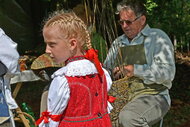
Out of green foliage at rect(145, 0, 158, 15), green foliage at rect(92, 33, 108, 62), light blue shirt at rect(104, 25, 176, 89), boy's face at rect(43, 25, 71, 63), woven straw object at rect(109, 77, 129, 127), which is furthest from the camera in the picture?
green foliage at rect(145, 0, 158, 15)

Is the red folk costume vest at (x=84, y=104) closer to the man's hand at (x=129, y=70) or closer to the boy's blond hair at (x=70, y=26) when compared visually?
the boy's blond hair at (x=70, y=26)

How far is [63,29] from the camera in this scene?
2064 mm

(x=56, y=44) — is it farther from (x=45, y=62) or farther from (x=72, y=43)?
(x=45, y=62)

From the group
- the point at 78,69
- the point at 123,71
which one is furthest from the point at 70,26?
the point at 123,71

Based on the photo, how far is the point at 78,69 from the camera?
209 cm

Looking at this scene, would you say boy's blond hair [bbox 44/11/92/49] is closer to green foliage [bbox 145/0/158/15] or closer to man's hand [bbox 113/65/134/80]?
man's hand [bbox 113/65/134/80]

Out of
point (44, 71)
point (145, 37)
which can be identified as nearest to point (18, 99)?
point (44, 71)

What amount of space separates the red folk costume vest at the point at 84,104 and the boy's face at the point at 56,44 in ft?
0.44

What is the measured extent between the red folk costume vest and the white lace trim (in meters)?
0.03

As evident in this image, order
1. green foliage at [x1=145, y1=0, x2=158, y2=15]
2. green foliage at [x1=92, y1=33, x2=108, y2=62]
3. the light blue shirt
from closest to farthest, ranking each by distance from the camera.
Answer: the light blue shirt < green foliage at [x1=92, y1=33, x2=108, y2=62] < green foliage at [x1=145, y1=0, x2=158, y2=15]

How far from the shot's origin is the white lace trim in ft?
6.80

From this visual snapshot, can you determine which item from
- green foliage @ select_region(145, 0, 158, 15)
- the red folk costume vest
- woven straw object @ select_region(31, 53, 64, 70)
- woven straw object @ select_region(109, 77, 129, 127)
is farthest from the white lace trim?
green foliage @ select_region(145, 0, 158, 15)

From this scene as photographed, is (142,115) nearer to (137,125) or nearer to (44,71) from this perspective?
(137,125)

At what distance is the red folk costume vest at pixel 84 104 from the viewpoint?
2078 millimetres
